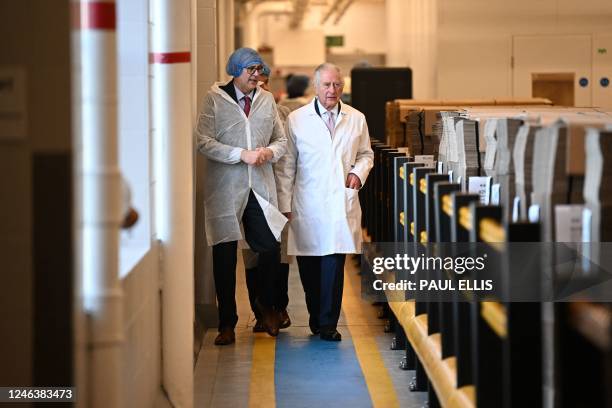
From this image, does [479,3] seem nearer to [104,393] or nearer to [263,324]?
[263,324]

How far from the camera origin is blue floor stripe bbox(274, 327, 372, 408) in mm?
5398

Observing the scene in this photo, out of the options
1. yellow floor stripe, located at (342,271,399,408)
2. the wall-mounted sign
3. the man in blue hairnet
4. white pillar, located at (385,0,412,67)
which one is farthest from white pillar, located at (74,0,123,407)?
white pillar, located at (385,0,412,67)

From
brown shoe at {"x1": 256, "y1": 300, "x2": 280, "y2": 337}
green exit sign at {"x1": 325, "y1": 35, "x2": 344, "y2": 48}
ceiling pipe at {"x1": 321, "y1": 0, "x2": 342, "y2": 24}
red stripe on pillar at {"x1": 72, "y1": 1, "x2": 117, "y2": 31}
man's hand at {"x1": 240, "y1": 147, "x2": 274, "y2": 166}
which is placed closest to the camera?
red stripe on pillar at {"x1": 72, "y1": 1, "x2": 117, "y2": 31}

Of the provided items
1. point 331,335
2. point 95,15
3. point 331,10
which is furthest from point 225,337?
point 331,10

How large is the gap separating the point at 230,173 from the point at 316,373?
4.37 ft

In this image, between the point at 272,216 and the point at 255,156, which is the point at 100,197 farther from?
the point at 272,216

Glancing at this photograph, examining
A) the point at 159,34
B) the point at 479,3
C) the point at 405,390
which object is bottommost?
the point at 405,390

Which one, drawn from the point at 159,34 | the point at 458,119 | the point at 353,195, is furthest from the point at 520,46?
the point at 159,34

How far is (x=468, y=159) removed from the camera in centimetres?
514

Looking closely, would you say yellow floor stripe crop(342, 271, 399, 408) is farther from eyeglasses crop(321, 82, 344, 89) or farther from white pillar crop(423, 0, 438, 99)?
white pillar crop(423, 0, 438, 99)

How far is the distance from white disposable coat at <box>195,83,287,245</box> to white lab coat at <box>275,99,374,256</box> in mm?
216

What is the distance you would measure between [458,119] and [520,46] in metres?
8.03

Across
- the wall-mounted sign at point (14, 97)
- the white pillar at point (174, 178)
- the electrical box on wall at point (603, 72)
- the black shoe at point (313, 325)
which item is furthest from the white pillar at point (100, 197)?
the electrical box on wall at point (603, 72)

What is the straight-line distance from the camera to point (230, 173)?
6508 mm
